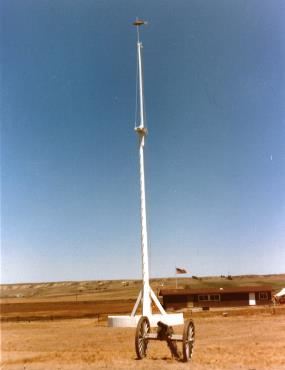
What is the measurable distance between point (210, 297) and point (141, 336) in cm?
3655

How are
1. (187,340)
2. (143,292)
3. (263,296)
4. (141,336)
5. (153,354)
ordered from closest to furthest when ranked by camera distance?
(187,340) → (141,336) → (153,354) → (143,292) → (263,296)

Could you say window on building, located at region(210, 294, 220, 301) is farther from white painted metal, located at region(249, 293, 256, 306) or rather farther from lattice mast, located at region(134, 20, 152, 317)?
lattice mast, located at region(134, 20, 152, 317)

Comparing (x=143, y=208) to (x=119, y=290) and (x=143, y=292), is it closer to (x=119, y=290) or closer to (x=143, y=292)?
(x=143, y=292)

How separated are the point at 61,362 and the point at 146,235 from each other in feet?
22.2

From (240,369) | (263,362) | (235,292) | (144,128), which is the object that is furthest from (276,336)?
(235,292)

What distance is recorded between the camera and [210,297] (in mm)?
48312

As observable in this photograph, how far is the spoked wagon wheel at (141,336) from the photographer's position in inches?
512

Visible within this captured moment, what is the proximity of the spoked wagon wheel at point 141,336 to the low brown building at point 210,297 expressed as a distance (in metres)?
34.8

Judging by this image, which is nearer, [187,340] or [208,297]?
[187,340]

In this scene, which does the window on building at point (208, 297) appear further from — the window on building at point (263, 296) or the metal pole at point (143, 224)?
the metal pole at point (143, 224)

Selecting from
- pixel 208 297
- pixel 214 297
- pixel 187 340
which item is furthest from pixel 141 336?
pixel 214 297

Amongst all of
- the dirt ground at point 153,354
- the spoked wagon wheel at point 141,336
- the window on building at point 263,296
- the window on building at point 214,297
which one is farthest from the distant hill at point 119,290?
the spoked wagon wheel at point 141,336

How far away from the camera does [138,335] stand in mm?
13000

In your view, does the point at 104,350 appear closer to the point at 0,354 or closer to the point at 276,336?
the point at 0,354
